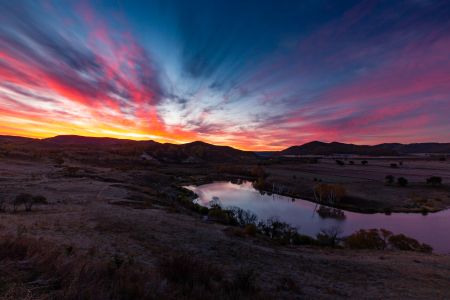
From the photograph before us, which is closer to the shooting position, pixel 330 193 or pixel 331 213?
pixel 331 213

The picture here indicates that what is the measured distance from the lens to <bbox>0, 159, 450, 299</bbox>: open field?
5625 mm

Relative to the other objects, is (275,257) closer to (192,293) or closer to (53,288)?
(192,293)

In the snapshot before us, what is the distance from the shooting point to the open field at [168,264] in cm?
562

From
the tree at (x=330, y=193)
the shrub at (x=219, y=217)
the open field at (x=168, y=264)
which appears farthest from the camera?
the tree at (x=330, y=193)

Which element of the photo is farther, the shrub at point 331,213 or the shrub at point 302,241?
the shrub at point 331,213

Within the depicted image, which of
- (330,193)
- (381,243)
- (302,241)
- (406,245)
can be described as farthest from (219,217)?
(330,193)

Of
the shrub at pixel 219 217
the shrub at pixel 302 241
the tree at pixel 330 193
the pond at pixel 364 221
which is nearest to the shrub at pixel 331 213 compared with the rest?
the pond at pixel 364 221

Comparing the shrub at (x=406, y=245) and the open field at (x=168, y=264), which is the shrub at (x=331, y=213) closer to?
the shrub at (x=406, y=245)

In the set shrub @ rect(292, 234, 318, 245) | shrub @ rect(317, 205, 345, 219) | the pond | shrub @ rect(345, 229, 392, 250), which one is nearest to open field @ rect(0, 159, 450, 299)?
shrub @ rect(292, 234, 318, 245)

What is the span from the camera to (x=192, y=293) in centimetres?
611

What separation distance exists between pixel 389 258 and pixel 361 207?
31.0 meters

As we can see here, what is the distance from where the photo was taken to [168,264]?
8172mm

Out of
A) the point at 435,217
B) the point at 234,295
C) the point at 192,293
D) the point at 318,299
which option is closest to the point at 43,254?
the point at 192,293

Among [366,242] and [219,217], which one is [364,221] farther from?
[219,217]
